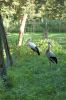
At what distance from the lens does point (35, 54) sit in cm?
1878

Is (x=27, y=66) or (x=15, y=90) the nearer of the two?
(x=15, y=90)

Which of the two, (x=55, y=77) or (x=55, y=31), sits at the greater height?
(x=55, y=77)

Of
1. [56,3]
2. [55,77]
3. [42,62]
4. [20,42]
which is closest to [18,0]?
[20,42]

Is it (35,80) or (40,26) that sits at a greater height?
(35,80)

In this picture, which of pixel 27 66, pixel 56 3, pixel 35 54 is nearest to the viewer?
pixel 27 66

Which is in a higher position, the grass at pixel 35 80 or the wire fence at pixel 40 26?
the grass at pixel 35 80

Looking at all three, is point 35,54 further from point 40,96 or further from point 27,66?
point 40,96

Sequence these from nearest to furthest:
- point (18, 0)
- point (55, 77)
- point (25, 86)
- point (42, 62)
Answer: point (25, 86) → point (55, 77) → point (42, 62) → point (18, 0)

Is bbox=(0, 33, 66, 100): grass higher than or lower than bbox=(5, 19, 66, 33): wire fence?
higher

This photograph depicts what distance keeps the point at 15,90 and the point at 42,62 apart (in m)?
6.42

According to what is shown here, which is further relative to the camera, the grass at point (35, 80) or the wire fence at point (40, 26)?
the wire fence at point (40, 26)

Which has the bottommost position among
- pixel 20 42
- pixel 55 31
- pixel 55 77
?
pixel 55 31

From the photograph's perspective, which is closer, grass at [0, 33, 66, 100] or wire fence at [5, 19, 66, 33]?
grass at [0, 33, 66, 100]

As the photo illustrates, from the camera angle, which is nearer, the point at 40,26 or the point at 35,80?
the point at 35,80
